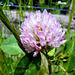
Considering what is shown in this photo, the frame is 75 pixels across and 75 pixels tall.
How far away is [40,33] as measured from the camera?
0.26 metres

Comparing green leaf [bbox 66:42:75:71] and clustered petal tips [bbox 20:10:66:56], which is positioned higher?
clustered petal tips [bbox 20:10:66:56]

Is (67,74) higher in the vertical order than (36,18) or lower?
lower

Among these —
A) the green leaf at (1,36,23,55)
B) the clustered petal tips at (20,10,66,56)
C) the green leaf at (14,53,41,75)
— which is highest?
the clustered petal tips at (20,10,66,56)

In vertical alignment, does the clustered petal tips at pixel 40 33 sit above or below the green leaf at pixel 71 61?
above

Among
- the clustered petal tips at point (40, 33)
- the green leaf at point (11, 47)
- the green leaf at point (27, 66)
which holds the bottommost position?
the green leaf at point (27, 66)

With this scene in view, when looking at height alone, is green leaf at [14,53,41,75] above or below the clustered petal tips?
below

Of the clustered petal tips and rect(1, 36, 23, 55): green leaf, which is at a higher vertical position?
the clustered petal tips

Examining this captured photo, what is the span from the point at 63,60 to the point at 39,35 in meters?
0.08

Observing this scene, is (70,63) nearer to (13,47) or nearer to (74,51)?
(74,51)

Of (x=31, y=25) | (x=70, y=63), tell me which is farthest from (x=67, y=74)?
(x=31, y=25)

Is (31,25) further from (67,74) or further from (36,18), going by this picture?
(67,74)

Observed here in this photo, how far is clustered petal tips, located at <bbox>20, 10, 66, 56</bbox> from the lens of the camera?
258 millimetres

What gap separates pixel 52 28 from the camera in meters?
0.26

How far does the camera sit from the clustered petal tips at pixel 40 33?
258 mm
